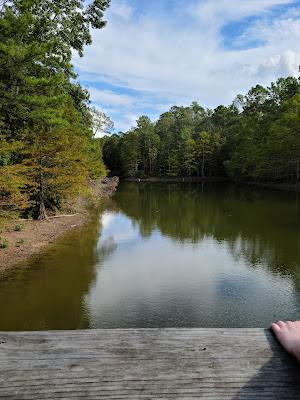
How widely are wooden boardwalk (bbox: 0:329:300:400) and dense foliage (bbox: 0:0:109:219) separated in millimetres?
9902

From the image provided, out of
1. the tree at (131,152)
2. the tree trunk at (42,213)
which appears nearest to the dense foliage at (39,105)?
the tree trunk at (42,213)

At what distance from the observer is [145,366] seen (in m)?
1.55

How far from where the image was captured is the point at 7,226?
556 inches

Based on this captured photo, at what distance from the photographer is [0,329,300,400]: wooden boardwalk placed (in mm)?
1459

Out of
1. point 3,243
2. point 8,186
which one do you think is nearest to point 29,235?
point 3,243

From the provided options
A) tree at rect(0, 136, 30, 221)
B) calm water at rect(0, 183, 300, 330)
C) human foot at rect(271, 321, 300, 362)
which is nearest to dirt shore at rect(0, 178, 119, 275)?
calm water at rect(0, 183, 300, 330)

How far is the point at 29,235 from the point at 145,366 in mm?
14456

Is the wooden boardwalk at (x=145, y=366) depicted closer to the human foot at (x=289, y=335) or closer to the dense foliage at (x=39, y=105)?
the human foot at (x=289, y=335)

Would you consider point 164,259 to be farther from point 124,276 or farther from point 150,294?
point 150,294

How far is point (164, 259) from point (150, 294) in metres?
3.65

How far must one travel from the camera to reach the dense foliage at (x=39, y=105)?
12633mm

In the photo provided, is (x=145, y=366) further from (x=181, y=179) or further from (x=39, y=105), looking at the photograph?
(x=181, y=179)

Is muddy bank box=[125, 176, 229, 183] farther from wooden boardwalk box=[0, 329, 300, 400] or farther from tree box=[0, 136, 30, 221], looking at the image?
A: wooden boardwalk box=[0, 329, 300, 400]

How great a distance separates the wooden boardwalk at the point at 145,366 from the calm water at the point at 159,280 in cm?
624
